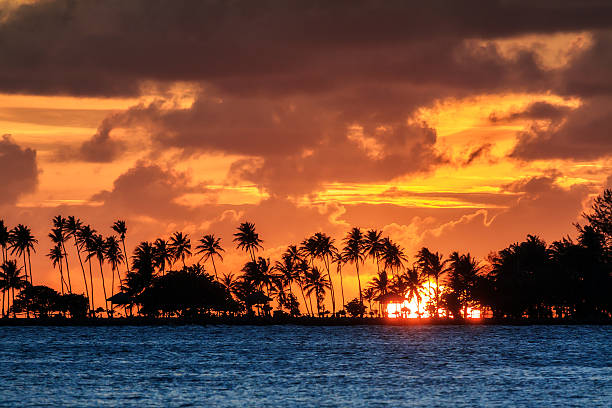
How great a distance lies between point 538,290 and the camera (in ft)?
576

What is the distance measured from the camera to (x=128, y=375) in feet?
290

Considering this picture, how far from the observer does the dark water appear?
224ft

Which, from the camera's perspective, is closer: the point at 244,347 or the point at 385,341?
the point at 244,347

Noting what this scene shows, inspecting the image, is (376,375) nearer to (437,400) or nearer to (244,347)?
(437,400)

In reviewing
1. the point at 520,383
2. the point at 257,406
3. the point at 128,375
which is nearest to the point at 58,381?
the point at 128,375

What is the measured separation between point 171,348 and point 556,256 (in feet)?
260

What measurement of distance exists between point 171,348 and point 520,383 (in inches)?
2728

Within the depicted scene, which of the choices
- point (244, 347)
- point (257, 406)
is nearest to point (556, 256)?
point (244, 347)

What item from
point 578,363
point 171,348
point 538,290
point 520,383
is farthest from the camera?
point 538,290

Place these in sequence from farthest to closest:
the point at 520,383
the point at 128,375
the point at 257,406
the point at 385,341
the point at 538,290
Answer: the point at 538,290 < the point at 385,341 < the point at 128,375 < the point at 520,383 < the point at 257,406

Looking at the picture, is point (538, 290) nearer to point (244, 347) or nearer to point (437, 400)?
point (244, 347)

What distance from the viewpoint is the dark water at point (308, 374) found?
68.4 metres

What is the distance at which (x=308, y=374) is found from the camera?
295ft

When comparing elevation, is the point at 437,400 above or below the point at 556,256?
below
